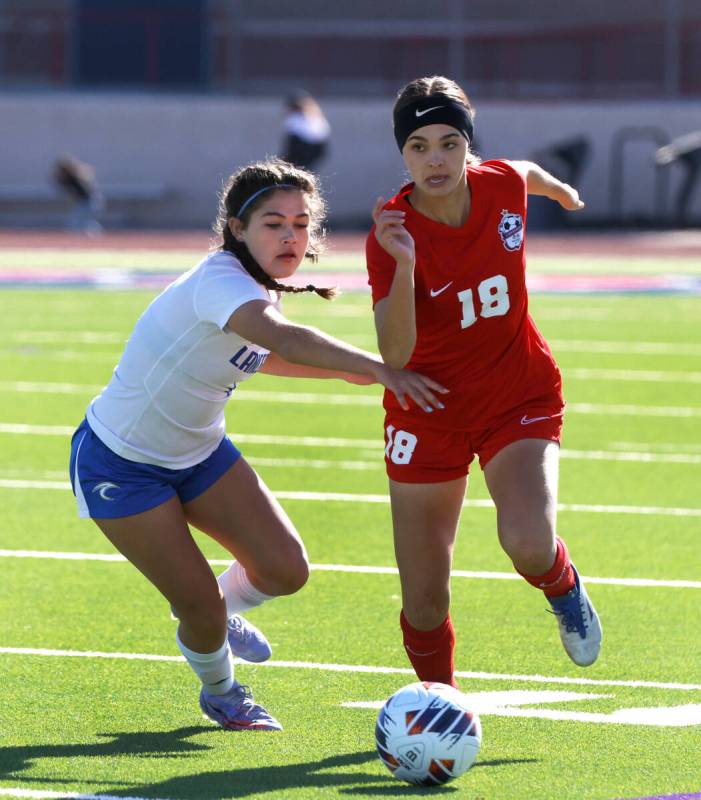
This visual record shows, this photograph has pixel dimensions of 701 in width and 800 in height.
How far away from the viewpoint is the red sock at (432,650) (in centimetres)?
571

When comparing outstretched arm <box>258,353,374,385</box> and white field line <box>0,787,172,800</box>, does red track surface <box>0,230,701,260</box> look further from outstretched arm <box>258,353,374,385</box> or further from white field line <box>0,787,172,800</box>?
white field line <box>0,787,172,800</box>

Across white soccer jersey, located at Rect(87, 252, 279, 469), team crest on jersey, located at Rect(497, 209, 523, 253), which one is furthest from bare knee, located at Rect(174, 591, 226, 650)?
team crest on jersey, located at Rect(497, 209, 523, 253)

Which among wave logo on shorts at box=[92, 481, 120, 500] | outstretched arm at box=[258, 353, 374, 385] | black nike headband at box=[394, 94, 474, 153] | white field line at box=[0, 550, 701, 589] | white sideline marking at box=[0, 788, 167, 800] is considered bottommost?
white field line at box=[0, 550, 701, 589]

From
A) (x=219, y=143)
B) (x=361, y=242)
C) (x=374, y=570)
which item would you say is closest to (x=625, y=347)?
(x=374, y=570)

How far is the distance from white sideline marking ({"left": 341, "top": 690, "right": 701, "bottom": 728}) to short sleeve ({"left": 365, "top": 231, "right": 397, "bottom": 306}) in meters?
1.46

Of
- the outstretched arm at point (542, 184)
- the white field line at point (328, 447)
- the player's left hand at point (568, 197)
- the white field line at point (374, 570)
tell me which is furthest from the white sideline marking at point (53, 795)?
the white field line at point (328, 447)

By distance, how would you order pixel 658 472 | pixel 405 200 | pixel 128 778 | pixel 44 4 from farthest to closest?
pixel 44 4
pixel 658 472
pixel 405 200
pixel 128 778

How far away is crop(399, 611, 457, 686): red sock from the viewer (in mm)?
5711

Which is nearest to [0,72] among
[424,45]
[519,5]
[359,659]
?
[424,45]

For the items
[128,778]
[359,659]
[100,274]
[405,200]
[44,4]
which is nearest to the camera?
[128,778]

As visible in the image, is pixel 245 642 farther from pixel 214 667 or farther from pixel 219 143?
pixel 219 143

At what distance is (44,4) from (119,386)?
2971 cm

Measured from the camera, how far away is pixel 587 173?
33.9 meters

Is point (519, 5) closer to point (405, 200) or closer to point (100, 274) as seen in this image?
point (100, 274)
